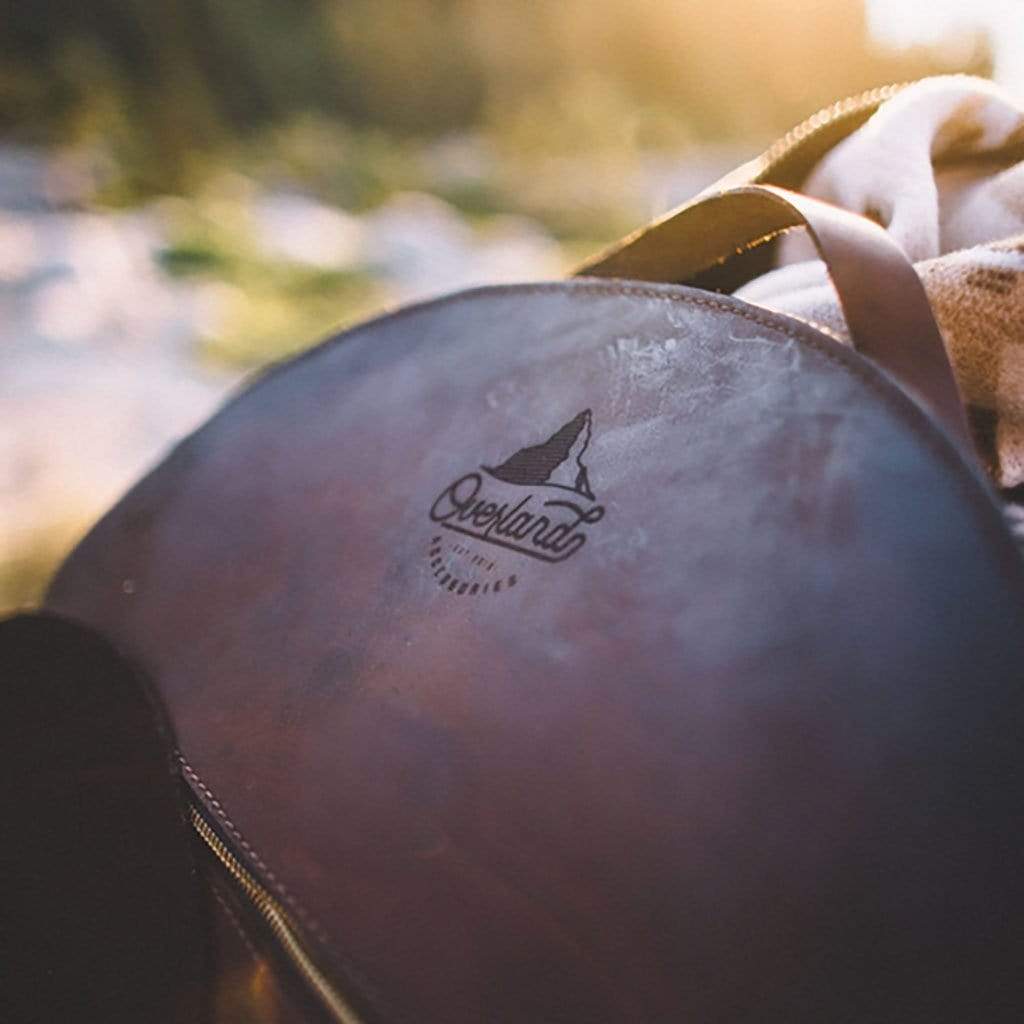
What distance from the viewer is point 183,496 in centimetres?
84

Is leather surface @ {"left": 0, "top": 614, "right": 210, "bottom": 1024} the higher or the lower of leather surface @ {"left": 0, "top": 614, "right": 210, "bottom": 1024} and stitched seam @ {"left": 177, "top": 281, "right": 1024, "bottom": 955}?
the lower

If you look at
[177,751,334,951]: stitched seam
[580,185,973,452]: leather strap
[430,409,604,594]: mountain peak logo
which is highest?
[580,185,973,452]: leather strap

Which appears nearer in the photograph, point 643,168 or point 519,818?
point 519,818

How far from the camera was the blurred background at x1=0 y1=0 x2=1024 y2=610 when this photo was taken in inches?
80.4

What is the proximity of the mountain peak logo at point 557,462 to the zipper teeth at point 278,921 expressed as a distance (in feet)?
0.96

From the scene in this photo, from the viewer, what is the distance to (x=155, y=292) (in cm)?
278

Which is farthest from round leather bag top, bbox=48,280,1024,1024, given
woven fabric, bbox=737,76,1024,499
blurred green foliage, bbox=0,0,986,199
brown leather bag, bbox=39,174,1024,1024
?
blurred green foliage, bbox=0,0,986,199

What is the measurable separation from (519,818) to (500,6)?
21.2 feet

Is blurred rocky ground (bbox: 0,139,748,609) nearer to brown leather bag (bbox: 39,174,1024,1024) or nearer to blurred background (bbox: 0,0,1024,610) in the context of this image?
blurred background (bbox: 0,0,1024,610)

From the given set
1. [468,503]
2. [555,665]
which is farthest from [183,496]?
[555,665]

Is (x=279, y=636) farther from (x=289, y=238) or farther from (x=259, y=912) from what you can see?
(x=289, y=238)

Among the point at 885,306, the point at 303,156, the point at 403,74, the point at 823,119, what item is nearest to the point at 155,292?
the point at 823,119

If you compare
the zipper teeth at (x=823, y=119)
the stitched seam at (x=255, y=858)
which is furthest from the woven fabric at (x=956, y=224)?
the stitched seam at (x=255, y=858)

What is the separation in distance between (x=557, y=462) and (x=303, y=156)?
16.3 feet
